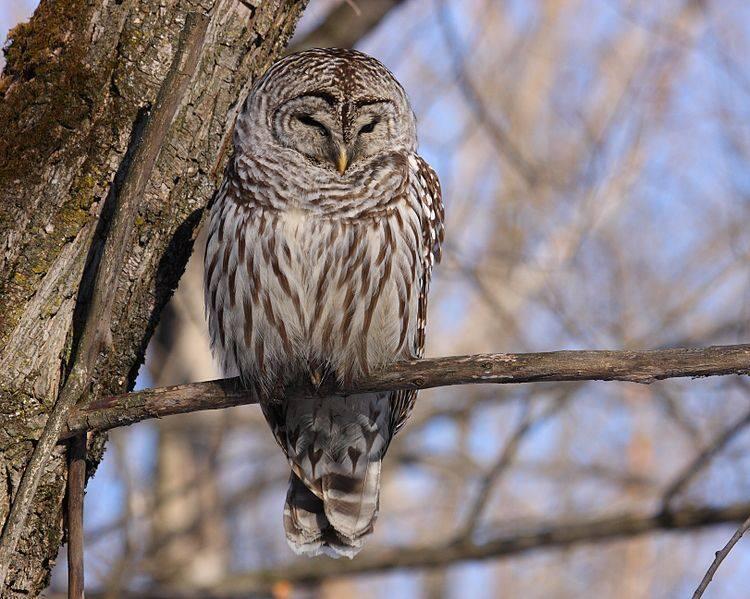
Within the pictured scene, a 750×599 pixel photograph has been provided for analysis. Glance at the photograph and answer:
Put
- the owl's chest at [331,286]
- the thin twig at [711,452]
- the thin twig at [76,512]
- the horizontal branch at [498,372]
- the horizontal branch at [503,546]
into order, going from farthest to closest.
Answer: the horizontal branch at [503,546] → the thin twig at [711,452] → the owl's chest at [331,286] → the thin twig at [76,512] → the horizontal branch at [498,372]

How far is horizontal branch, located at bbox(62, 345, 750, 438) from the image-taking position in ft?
8.38

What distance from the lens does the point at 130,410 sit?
2699 millimetres

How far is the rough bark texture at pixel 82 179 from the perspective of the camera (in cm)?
276

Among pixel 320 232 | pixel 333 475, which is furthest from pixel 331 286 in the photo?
pixel 333 475

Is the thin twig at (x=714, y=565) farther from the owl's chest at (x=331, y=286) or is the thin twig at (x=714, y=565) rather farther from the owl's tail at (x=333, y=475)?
the owl's tail at (x=333, y=475)

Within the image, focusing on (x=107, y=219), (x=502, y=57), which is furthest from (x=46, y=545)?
(x=502, y=57)

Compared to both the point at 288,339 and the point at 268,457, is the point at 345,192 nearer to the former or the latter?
the point at 288,339

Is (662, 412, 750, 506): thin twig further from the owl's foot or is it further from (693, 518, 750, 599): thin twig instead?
(693, 518, 750, 599): thin twig

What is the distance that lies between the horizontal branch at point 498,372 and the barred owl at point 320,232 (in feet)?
2.09

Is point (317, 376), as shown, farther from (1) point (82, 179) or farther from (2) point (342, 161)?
(1) point (82, 179)

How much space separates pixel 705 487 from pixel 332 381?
4240 mm

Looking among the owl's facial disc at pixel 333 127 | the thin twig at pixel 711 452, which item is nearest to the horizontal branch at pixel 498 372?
the owl's facial disc at pixel 333 127

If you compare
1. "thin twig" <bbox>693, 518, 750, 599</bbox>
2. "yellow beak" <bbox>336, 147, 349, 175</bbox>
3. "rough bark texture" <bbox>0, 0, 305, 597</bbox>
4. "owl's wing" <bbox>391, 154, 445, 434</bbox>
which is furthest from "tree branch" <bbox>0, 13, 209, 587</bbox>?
"thin twig" <bbox>693, 518, 750, 599</bbox>

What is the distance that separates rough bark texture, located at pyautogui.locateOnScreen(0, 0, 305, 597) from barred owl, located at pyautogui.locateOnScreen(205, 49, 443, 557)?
1.06ft
